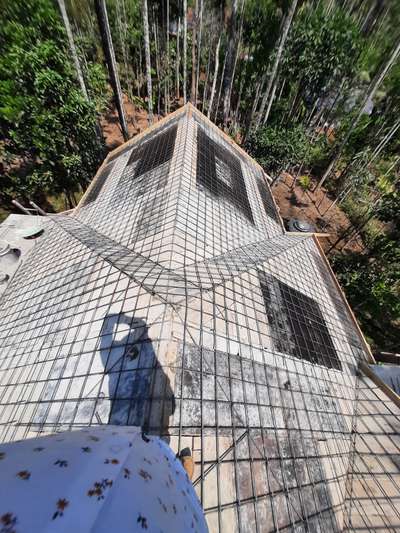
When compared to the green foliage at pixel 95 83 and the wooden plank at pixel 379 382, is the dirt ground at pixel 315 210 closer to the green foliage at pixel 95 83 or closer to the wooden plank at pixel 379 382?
the wooden plank at pixel 379 382

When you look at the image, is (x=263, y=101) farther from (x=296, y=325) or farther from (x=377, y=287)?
(x=296, y=325)

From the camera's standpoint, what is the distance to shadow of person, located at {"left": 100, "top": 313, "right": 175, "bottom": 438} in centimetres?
392

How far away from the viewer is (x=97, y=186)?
15.2m

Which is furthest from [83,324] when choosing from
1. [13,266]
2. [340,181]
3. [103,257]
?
[340,181]

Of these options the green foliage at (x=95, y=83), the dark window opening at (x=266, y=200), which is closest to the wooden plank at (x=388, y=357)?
the dark window opening at (x=266, y=200)

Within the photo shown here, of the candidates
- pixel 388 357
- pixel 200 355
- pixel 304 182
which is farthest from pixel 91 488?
pixel 304 182

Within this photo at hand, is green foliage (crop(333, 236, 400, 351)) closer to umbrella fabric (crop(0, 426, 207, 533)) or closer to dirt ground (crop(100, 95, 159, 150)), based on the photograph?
umbrella fabric (crop(0, 426, 207, 533))

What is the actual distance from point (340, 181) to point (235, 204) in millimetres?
28885

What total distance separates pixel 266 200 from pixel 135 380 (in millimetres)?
14940

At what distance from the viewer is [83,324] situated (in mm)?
5660

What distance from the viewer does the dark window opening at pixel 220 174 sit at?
38.9 ft

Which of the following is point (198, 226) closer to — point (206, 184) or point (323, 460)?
point (206, 184)

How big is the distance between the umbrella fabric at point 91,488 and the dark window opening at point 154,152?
41.9 ft

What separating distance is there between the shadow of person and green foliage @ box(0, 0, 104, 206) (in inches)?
609
